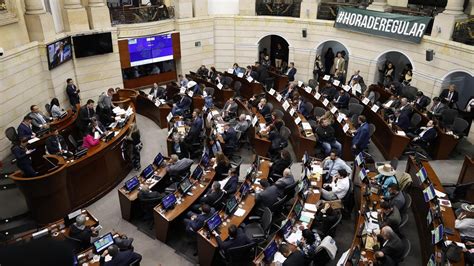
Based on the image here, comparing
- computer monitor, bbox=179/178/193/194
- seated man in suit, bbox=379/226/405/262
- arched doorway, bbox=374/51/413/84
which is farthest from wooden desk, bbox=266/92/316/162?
arched doorway, bbox=374/51/413/84

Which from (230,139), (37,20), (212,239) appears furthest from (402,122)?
(37,20)

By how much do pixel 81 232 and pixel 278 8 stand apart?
1481 cm

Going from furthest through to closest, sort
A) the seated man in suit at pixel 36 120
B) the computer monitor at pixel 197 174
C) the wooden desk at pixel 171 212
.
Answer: the seated man in suit at pixel 36 120 < the computer monitor at pixel 197 174 < the wooden desk at pixel 171 212

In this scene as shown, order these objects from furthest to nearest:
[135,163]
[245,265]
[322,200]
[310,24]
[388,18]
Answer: [310,24] < [388,18] < [135,163] < [322,200] < [245,265]

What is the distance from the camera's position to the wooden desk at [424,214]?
8031mm

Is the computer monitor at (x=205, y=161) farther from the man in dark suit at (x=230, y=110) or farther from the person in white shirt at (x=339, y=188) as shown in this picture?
the man in dark suit at (x=230, y=110)

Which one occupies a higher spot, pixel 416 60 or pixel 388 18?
pixel 388 18

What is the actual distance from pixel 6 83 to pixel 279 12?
12.2 metres

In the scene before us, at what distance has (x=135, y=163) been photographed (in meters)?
11.9

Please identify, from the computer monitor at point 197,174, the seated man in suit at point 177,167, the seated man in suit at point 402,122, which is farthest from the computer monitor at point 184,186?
the seated man in suit at point 402,122

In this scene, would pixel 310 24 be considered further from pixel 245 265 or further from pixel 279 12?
pixel 245 265

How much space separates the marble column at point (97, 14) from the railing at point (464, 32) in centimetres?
1305

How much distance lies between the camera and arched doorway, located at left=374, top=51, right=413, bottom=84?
16436 millimetres

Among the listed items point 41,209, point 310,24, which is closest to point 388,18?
point 310,24
